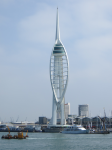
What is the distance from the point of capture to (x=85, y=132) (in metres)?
117

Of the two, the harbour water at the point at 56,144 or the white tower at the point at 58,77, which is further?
the white tower at the point at 58,77

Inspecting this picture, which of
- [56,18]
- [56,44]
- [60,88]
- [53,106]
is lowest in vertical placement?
[53,106]

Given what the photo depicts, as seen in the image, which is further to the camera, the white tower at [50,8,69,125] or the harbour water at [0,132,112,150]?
the white tower at [50,8,69,125]

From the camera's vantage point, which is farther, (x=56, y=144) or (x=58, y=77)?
(x=58, y=77)

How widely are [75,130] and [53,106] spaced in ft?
121

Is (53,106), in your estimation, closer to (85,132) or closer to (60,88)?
(60,88)

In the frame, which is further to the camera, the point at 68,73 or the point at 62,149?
the point at 68,73

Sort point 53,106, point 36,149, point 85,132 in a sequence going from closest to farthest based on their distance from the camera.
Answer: point 36,149 < point 85,132 < point 53,106

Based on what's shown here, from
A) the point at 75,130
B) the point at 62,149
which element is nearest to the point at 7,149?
the point at 62,149

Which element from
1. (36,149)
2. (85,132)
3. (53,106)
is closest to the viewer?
(36,149)

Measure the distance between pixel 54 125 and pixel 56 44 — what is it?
1694 inches

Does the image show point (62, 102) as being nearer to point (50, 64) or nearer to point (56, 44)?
point (50, 64)

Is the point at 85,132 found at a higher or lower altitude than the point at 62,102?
lower

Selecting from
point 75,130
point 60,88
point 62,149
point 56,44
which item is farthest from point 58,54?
point 62,149
